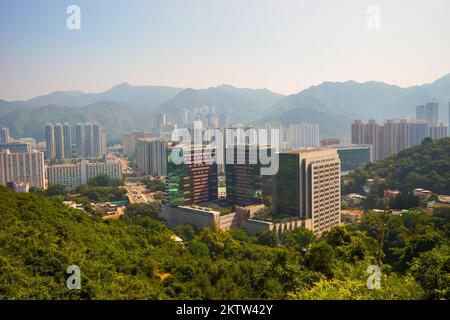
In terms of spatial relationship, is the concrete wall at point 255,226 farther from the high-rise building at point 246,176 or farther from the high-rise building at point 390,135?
the high-rise building at point 390,135

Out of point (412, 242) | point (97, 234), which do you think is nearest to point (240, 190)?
point (412, 242)

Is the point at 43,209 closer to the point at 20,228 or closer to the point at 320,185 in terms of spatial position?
the point at 20,228

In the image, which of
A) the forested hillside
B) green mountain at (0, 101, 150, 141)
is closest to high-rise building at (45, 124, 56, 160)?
green mountain at (0, 101, 150, 141)

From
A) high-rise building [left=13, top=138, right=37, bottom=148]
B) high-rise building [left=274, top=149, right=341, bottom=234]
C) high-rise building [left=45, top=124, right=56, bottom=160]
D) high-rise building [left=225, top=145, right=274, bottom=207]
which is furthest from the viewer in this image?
high-rise building [left=45, top=124, right=56, bottom=160]

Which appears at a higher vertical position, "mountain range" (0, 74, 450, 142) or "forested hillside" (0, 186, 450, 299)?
"mountain range" (0, 74, 450, 142)

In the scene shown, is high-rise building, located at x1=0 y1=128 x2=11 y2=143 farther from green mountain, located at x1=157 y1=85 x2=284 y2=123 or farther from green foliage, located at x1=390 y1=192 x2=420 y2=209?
green foliage, located at x1=390 y1=192 x2=420 y2=209

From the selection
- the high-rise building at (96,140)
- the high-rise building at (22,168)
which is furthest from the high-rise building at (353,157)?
the high-rise building at (96,140)
